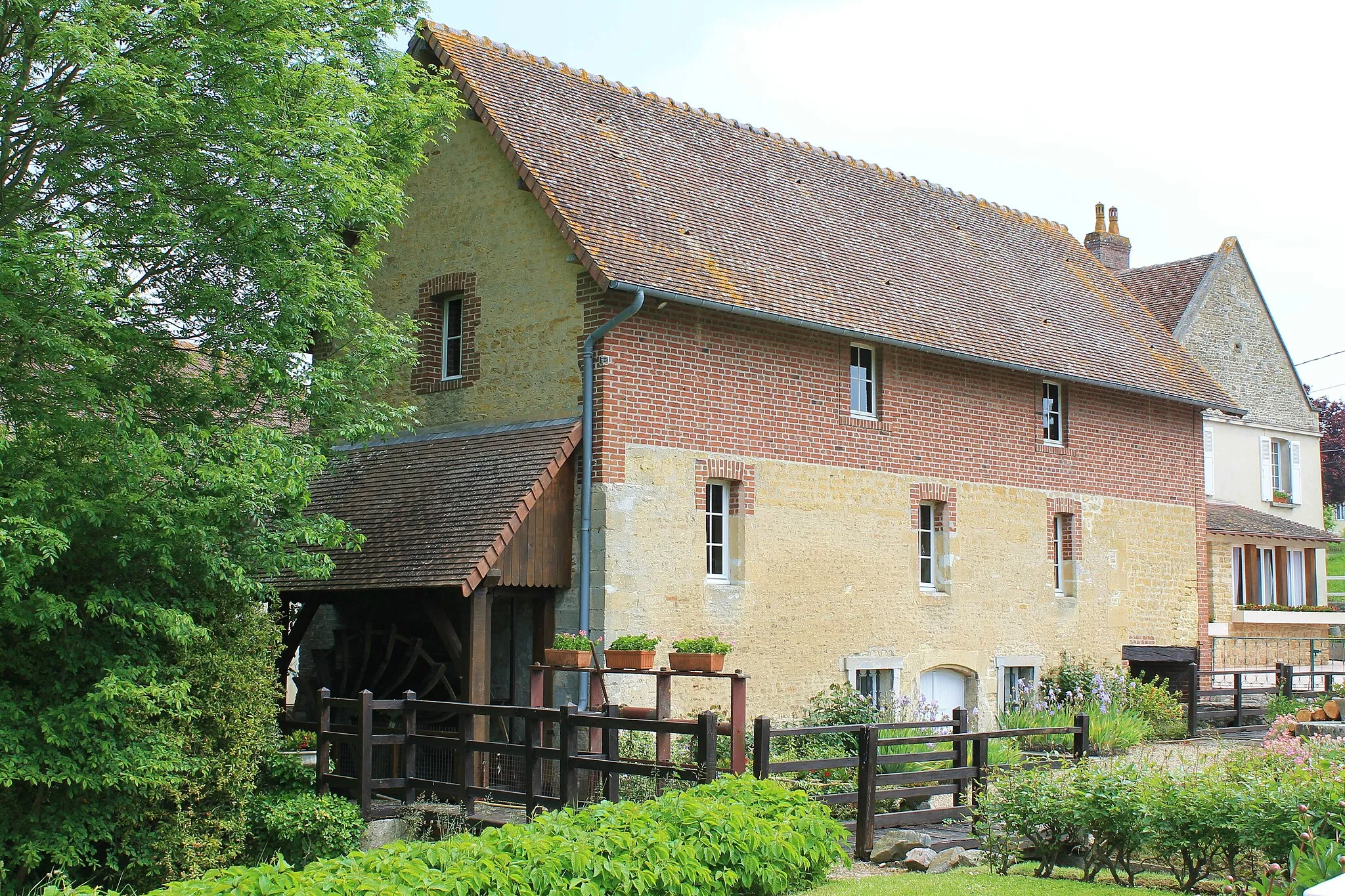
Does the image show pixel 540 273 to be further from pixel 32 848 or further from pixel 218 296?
pixel 32 848

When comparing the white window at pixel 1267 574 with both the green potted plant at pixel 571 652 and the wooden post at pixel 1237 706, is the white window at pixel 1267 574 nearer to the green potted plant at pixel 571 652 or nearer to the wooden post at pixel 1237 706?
the wooden post at pixel 1237 706

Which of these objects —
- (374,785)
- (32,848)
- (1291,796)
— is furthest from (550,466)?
(1291,796)

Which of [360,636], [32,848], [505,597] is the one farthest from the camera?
[360,636]

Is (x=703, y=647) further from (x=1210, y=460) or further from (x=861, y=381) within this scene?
(x=1210, y=460)

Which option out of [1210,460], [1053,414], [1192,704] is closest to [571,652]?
[1053,414]

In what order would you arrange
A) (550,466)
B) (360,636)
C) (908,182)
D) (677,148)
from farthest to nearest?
(908,182), (677,148), (360,636), (550,466)

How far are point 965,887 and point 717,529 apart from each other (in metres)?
7.04

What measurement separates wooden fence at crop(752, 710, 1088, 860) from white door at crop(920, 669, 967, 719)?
4758 millimetres

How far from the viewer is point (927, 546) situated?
61.8 ft

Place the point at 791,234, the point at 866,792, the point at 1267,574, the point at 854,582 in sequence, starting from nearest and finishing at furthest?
the point at 866,792 < the point at 854,582 < the point at 791,234 < the point at 1267,574

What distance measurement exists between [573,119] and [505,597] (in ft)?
20.8

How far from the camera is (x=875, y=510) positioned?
58.4ft

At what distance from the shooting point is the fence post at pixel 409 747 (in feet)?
43.4

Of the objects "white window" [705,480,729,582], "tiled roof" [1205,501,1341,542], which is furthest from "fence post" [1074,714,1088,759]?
"tiled roof" [1205,501,1341,542]
